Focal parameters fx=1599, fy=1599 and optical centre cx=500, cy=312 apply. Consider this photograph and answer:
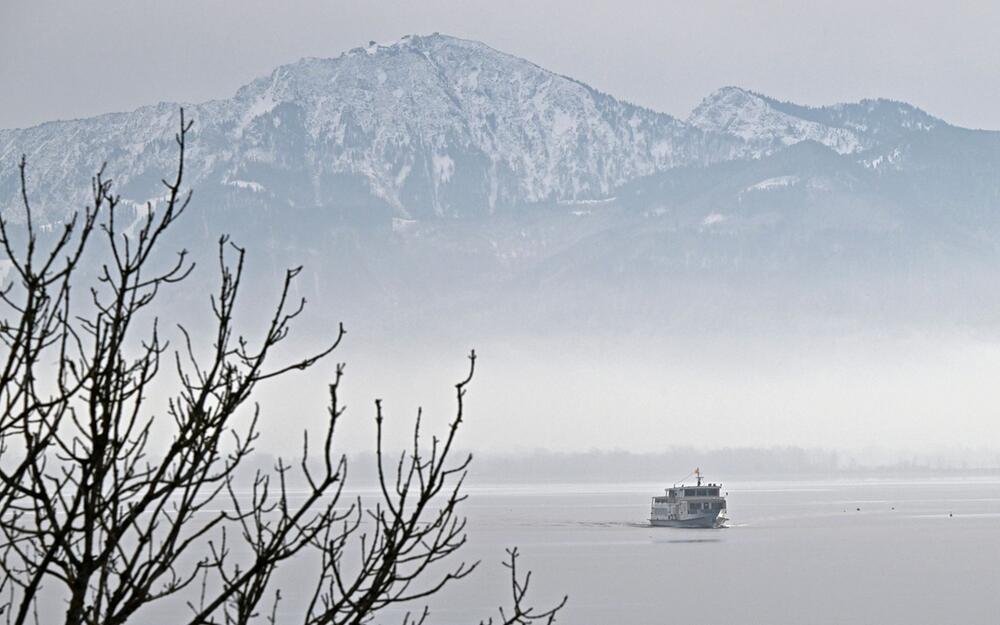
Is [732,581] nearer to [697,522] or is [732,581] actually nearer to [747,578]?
[747,578]

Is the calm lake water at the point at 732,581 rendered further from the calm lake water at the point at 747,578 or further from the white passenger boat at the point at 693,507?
the white passenger boat at the point at 693,507

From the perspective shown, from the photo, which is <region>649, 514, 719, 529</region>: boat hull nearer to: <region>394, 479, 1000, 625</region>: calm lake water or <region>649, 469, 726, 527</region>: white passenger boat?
<region>649, 469, 726, 527</region>: white passenger boat

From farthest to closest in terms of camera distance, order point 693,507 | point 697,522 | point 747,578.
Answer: point 693,507, point 697,522, point 747,578

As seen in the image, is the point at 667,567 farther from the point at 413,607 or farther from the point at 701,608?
the point at 413,607

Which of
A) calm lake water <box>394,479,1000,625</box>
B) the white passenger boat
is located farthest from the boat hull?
calm lake water <box>394,479,1000,625</box>

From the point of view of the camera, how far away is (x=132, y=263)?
8.59 meters

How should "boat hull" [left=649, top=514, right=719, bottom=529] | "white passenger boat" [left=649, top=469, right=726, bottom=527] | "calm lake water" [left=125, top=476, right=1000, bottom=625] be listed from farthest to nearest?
"boat hull" [left=649, top=514, right=719, bottom=529], "white passenger boat" [left=649, top=469, right=726, bottom=527], "calm lake water" [left=125, top=476, right=1000, bottom=625]

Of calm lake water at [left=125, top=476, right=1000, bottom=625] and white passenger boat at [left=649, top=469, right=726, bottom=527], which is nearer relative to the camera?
calm lake water at [left=125, top=476, right=1000, bottom=625]

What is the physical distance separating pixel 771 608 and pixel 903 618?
1003 centimetres

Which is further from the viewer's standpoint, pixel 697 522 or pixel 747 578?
pixel 697 522

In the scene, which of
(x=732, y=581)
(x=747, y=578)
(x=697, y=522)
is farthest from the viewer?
(x=697, y=522)

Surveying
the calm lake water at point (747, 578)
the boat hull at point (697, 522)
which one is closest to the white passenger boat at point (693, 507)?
the boat hull at point (697, 522)

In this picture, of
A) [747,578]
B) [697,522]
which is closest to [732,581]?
[747,578]

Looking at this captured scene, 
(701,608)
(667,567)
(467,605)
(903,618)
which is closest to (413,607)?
(467,605)
